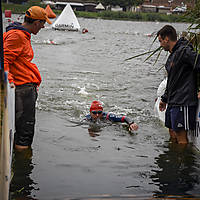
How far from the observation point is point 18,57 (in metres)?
5.17

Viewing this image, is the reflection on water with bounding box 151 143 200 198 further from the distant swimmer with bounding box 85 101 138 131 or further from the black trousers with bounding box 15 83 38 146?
the black trousers with bounding box 15 83 38 146

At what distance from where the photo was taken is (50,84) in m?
13.5

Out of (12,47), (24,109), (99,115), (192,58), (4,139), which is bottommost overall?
(99,115)

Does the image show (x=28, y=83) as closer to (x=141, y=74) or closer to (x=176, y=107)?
(x=176, y=107)

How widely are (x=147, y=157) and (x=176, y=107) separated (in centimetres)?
98

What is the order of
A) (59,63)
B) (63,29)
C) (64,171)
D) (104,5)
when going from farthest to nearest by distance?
(104,5)
(63,29)
(59,63)
(64,171)

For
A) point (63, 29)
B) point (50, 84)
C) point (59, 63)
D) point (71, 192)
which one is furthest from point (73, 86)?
point (63, 29)

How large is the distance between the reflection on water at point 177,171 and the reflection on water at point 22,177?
5.15ft

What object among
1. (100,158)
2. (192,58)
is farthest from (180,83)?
(100,158)

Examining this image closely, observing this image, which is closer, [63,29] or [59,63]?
[59,63]

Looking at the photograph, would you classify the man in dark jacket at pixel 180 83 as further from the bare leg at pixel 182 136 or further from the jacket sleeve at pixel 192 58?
the bare leg at pixel 182 136

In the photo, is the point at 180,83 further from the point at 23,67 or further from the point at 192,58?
the point at 23,67

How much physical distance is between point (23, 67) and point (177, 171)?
264 cm

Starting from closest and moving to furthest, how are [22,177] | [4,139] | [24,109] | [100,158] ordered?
[4,139] < [22,177] < [24,109] < [100,158]
